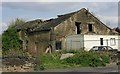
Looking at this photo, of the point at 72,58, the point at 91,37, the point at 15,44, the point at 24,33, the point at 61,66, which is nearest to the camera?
the point at 61,66

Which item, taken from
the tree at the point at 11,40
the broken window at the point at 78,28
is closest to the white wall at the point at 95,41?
the broken window at the point at 78,28

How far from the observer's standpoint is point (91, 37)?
1858 inches

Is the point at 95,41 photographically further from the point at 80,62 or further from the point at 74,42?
the point at 80,62

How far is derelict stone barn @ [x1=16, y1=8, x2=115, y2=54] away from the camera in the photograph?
4834 centimetres

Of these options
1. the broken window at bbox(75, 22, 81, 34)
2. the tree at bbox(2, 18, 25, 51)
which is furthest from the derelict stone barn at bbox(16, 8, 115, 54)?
the tree at bbox(2, 18, 25, 51)

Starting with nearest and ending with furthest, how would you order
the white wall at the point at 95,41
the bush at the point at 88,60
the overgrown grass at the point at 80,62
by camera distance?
the overgrown grass at the point at 80,62
the bush at the point at 88,60
the white wall at the point at 95,41

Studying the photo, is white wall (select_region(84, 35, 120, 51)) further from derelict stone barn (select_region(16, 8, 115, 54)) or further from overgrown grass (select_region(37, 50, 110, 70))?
overgrown grass (select_region(37, 50, 110, 70))

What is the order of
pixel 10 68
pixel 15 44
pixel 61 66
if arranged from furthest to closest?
pixel 15 44
pixel 61 66
pixel 10 68

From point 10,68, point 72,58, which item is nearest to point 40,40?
point 72,58

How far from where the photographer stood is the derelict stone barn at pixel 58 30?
159 ft

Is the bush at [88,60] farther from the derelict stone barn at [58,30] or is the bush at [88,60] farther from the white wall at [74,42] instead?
the derelict stone barn at [58,30]

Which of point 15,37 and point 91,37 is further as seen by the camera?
point 15,37

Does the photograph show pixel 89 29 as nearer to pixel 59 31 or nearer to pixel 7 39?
pixel 59 31

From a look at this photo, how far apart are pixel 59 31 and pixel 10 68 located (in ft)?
85.7
